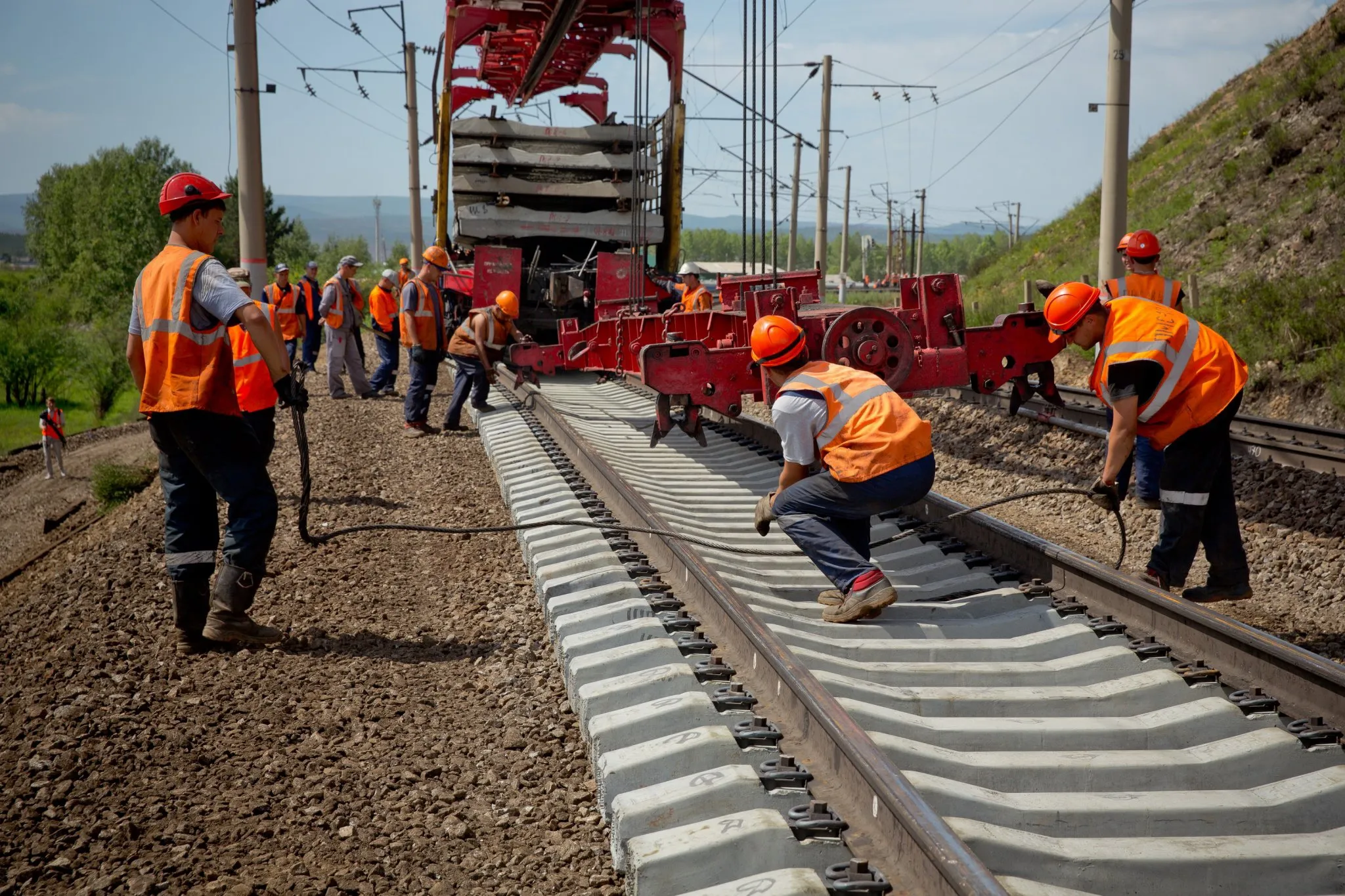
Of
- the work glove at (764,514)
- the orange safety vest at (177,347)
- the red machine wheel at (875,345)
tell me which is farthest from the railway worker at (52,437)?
the work glove at (764,514)

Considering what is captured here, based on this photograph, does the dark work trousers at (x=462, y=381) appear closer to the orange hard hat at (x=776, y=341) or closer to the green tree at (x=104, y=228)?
the orange hard hat at (x=776, y=341)

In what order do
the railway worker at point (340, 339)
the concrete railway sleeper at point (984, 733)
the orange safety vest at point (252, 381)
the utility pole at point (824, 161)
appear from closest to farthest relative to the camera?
the concrete railway sleeper at point (984, 733), the orange safety vest at point (252, 381), the railway worker at point (340, 339), the utility pole at point (824, 161)

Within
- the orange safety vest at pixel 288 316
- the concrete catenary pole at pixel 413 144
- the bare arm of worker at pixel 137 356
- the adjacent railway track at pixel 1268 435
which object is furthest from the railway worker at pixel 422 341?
the concrete catenary pole at pixel 413 144

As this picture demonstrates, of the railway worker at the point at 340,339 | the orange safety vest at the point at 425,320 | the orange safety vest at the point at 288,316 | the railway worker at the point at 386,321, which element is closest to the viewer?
the orange safety vest at the point at 425,320

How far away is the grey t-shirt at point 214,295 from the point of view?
14.3 ft

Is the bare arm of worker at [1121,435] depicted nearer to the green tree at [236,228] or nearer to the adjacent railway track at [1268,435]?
the adjacent railway track at [1268,435]

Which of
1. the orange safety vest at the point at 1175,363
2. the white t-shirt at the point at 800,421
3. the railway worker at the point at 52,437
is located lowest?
the railway worker at the point at 52,437

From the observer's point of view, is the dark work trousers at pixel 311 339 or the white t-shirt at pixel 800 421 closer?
the white t-shirt at pixel 800 421

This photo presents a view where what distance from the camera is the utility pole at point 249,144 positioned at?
Answer: 33.1ft

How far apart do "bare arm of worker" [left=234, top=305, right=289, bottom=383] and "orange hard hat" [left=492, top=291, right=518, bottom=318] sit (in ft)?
20.4

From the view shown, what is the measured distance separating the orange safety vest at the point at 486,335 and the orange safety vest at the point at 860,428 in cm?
629

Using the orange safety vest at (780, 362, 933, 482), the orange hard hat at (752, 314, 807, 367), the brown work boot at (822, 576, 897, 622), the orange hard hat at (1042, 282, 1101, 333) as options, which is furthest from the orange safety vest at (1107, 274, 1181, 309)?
the brown work boot at (822, 576, 897, 622)

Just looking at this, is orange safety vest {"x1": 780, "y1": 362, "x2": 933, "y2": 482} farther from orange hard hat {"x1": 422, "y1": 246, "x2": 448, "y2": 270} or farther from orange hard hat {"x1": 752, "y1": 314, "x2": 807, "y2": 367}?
orange hard hat {"x1": 422, "y1": 246, "x2": 448, "y2": 270}

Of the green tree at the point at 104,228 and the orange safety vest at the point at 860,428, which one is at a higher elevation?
the green tree at the point at 104,228
